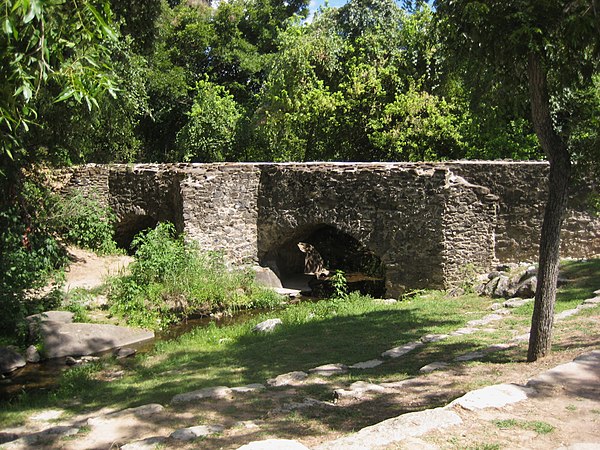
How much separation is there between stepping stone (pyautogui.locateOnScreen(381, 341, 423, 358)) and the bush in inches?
211

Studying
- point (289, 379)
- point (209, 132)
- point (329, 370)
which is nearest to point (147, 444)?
point (289, 379)

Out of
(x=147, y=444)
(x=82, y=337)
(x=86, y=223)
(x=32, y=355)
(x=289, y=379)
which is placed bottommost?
(x=32, y=355)

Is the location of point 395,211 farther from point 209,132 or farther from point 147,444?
point 209,132

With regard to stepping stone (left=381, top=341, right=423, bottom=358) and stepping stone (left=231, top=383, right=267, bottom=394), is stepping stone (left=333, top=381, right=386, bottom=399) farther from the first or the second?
stepping stone (left=381, top=341, right=423, bottom=358)

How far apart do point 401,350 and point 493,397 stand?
11.5 feet

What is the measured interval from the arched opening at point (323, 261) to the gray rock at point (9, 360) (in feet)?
22.0

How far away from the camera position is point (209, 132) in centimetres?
2247

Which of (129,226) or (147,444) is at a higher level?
(129,226)

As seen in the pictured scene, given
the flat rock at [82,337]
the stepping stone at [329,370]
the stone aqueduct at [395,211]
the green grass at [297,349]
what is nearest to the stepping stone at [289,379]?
the stepping stone at [329,370]

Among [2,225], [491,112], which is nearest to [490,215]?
[491,112]

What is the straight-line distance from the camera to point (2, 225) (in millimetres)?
10594

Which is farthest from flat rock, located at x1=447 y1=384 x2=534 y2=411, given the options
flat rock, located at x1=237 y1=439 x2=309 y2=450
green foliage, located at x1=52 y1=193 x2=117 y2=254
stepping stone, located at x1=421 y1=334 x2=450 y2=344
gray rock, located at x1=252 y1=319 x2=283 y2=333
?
green foliage, located at x1=52 y1=193 x2=117 y2=254

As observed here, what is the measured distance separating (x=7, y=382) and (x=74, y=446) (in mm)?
4595

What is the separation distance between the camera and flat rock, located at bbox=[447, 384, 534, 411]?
14.2ft
